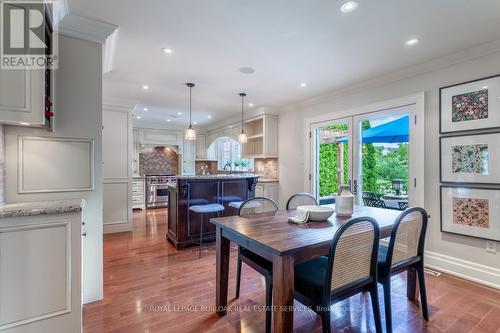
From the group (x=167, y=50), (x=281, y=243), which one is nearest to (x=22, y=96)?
(x=167, y=50)

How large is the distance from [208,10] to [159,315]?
2.56 m

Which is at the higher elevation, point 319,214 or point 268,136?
point 268,136

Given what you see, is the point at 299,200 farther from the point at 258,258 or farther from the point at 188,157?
the point at 188,157

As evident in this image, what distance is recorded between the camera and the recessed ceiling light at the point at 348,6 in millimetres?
1951

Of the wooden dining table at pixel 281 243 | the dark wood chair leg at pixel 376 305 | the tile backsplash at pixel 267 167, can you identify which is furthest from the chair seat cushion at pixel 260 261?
the tile backsplash at pixel 267 167

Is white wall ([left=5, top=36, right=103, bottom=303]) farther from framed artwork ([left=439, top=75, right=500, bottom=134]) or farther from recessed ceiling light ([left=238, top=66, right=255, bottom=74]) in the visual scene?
framed artwork ([left=439, top=75, right=500, bottom=134])

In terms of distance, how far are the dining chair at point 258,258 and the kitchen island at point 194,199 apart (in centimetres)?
155

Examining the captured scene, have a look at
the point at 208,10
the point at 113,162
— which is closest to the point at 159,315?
the point at 208,10

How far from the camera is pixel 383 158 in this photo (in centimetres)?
369

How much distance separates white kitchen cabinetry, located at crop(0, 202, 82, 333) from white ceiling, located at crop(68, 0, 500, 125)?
1713mm

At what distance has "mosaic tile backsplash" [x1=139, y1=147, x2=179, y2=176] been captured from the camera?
7832 millimetres

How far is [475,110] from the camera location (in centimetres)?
273

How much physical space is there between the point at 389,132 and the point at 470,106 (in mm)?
959

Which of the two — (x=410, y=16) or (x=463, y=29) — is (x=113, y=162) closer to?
(x=410, y=16)
